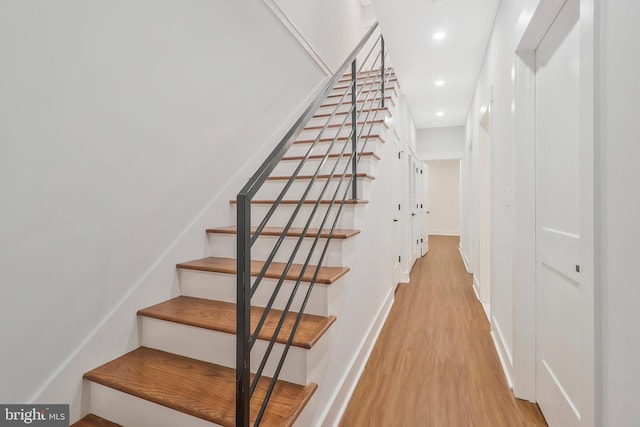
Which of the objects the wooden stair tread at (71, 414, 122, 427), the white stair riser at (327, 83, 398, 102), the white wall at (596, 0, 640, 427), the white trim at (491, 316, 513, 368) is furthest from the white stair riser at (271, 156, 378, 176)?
the wooden stair tread at (71, 414, 122, 427)

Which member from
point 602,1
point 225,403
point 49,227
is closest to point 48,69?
point 49,227

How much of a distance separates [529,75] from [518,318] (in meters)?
1.44

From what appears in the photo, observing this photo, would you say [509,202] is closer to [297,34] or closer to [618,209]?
[618,209]

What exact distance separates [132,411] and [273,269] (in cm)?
81

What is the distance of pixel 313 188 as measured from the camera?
217 cm

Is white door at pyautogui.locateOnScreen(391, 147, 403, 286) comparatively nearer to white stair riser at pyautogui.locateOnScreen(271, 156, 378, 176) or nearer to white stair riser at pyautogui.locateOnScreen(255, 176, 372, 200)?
white stair riser at pyautogui.locateOnScreen(271, 156, 378, 176)

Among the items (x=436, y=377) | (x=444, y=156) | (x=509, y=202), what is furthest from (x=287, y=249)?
(x=444, y=156)

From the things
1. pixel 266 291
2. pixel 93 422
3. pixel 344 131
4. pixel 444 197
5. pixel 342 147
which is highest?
pixel 344 131

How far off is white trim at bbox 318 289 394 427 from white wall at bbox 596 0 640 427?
1078mm

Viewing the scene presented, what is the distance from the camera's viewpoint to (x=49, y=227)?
3.82ft

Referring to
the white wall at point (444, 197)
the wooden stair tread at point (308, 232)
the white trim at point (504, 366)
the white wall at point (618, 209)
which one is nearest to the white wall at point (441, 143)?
the white wall at point (444, 197)

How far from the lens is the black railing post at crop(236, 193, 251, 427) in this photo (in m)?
0.87

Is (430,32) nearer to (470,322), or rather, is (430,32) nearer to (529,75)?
(529,75)

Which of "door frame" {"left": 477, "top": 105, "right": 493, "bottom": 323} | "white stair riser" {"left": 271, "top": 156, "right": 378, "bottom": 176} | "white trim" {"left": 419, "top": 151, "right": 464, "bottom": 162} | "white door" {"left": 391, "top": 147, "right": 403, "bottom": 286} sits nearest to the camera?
"white stair riser" {"left": 271, "top": 156, "right": 378, "bottom": 176}
